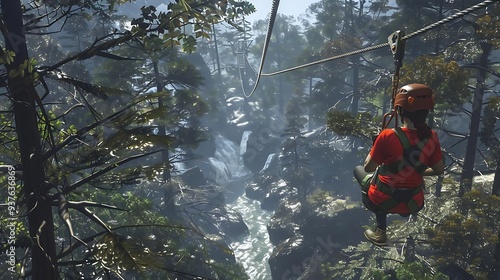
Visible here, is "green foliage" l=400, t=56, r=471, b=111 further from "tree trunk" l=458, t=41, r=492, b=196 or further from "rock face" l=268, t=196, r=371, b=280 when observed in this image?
"rock face" l=268, t=196, r=371, b=280

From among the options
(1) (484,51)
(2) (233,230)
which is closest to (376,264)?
(1) (484,51)

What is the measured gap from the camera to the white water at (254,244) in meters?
26.8

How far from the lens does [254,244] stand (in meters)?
30.5

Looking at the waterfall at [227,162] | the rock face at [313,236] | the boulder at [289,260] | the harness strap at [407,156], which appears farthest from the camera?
the waterfall at [227,162]

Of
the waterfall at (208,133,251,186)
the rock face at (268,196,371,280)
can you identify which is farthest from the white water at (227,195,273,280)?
the waterfall at (208,133,251,186)

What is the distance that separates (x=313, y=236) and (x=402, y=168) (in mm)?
22869

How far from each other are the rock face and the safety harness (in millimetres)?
18815

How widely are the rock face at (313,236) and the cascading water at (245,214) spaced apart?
1659 millimetres

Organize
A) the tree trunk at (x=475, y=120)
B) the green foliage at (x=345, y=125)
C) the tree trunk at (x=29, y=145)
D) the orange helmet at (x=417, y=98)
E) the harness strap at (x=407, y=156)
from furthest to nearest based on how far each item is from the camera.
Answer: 1. the tree trunk at (x=475, y=120)
2. the green foliage at (x=345, y=125)
3. the tree trunk at (x=29, y=145)
4. the harness strap at (x=407, y=156)
5. the orange helmet at (x=417, y=98)

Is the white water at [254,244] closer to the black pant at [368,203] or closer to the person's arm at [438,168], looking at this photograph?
the black pant at [368,203]

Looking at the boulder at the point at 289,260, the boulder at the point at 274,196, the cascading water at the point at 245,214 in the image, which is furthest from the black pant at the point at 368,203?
the boulder at the point at 274,196

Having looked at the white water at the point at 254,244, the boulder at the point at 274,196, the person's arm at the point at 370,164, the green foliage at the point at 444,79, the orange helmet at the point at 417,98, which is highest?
the green foliage at the point at 444,79

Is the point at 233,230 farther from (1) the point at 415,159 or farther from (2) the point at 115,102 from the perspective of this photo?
(1) the point at 415,159

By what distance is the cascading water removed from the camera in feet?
90.5
